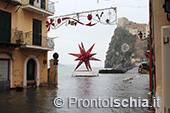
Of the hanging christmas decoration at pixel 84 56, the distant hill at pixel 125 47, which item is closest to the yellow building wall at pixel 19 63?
the hanging christmas decoration at pixel 84 56

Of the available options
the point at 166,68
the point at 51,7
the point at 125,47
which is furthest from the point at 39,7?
the point at 125,47

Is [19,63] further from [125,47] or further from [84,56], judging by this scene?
[125,47]

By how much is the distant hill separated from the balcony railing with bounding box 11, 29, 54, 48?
364 ft

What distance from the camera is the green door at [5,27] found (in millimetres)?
15102

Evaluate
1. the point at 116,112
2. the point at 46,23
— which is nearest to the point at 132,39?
the point at 46,23

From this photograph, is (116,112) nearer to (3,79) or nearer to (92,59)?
(3,79)

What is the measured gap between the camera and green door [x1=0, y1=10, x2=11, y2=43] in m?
15.1

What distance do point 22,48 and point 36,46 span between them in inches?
45.8

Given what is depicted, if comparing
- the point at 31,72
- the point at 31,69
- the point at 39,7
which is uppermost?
the point at 39,7

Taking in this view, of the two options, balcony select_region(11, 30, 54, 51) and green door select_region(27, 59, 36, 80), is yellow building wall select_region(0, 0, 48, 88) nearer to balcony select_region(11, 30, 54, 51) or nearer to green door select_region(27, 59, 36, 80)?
balcony select_region(11, 30, 54, 51)

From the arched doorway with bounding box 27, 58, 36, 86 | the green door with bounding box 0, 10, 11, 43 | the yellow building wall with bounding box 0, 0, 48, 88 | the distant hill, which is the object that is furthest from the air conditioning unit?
the distant hill

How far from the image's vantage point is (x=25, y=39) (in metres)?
16.8

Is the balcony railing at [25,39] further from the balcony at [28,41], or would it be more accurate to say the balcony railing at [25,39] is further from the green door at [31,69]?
the green door at [31,69]

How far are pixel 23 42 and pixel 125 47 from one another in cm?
12426
